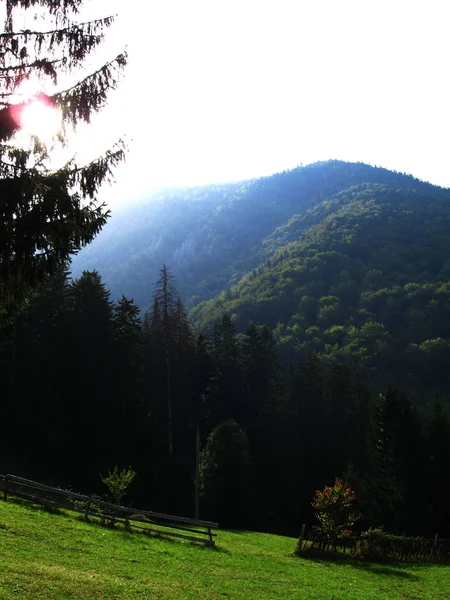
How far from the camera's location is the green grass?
13.5 metres

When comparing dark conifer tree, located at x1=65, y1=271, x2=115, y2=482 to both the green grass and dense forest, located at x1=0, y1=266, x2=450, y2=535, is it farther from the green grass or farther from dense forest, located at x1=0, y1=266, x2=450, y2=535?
the green grass

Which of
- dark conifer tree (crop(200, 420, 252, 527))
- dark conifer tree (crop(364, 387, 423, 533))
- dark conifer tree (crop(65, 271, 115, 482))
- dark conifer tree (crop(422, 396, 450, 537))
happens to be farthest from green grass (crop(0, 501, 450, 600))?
dark conifer tree (crop(65, 271, 115, 482))

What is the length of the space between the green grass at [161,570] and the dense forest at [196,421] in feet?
70.6

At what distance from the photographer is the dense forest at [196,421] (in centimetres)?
4866

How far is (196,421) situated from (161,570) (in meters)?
47.2

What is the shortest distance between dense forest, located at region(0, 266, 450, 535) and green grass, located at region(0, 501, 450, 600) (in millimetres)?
21533

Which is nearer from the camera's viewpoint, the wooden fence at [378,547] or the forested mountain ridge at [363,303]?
the wooden fence at [378,547]

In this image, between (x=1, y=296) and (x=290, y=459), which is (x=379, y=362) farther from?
(x=1, y=296)

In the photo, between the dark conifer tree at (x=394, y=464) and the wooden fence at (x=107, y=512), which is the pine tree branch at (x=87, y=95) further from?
the dark conifer tree at (x=394, y=464)

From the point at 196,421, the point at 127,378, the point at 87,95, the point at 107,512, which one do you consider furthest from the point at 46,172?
the point at 196,421

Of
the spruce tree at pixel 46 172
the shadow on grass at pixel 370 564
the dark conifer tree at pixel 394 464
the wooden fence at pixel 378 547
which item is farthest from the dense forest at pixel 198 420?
the spruce tree at pixel 46 172

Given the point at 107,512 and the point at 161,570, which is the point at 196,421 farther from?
the point at 161,570

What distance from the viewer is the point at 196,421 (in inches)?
2537

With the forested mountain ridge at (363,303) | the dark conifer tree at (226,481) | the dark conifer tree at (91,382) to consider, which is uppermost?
the forested mountain ridge at (363,303)
